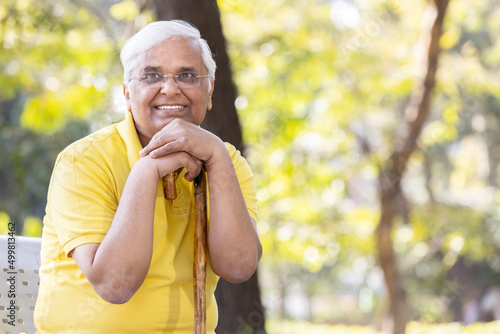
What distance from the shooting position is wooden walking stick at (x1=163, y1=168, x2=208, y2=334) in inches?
61.1

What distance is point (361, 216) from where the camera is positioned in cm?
721

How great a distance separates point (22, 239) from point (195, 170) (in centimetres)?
72

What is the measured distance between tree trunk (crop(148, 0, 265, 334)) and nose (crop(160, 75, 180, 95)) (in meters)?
1.19

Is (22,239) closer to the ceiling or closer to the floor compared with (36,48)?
closer to the floor

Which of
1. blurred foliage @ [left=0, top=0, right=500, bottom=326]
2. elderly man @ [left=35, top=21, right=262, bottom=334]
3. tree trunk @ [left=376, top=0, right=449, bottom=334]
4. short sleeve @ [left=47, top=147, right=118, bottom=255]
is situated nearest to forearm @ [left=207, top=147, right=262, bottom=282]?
elderly man @ [left=35, top=21, right=262, bottom=334]

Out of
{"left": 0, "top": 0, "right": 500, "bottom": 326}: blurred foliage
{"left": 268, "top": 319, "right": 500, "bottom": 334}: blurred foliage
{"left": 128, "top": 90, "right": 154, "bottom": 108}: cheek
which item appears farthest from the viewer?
{"left": 268, "top": 319, "right": 500, "bottom": 334}: blurred foliage

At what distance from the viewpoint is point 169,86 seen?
Answer: 158cm

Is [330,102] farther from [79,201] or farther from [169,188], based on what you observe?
[79,201]

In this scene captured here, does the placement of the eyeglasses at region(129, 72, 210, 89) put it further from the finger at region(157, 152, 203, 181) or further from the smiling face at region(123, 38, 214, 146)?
the finger at region(157, 152, 203, 181)

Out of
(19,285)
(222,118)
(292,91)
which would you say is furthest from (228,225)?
(292,91)

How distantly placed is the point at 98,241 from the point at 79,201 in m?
0.11

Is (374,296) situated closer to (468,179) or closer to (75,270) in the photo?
(468,179)

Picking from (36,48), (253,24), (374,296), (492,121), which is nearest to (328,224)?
(253,24)

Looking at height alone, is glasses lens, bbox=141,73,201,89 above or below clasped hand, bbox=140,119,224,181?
above
